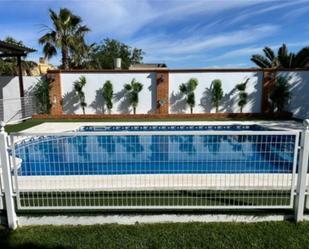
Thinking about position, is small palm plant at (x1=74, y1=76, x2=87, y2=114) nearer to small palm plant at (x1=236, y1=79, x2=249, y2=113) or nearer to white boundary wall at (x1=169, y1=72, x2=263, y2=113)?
white boundary wall at (x1=169, y1=72, x2=263, y2=113)

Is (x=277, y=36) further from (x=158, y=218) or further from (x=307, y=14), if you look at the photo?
(x=158, y=218)

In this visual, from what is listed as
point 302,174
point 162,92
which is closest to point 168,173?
point 302,174

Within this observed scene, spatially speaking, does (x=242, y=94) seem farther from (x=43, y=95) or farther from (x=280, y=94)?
(x=43, y=95)

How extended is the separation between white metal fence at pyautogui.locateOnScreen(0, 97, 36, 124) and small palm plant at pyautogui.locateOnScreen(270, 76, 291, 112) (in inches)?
553

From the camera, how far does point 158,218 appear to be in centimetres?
364

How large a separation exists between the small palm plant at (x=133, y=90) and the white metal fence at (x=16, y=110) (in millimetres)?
5562

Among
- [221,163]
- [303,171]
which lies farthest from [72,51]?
[303,171]

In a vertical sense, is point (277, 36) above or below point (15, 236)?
above

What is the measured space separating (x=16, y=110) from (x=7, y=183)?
1183cm

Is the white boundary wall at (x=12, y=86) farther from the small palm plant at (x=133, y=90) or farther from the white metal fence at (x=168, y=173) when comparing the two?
the white metal fence at (x=168, y=173)

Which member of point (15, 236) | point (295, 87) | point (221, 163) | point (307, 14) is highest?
point (307, 14)

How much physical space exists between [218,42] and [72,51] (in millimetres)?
14422

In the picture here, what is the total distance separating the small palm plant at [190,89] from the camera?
1539 centimetres

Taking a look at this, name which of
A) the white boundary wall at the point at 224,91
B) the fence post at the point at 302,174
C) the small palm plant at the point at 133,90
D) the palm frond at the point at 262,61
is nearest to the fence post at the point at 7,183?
the fence post at the point at 302,174
